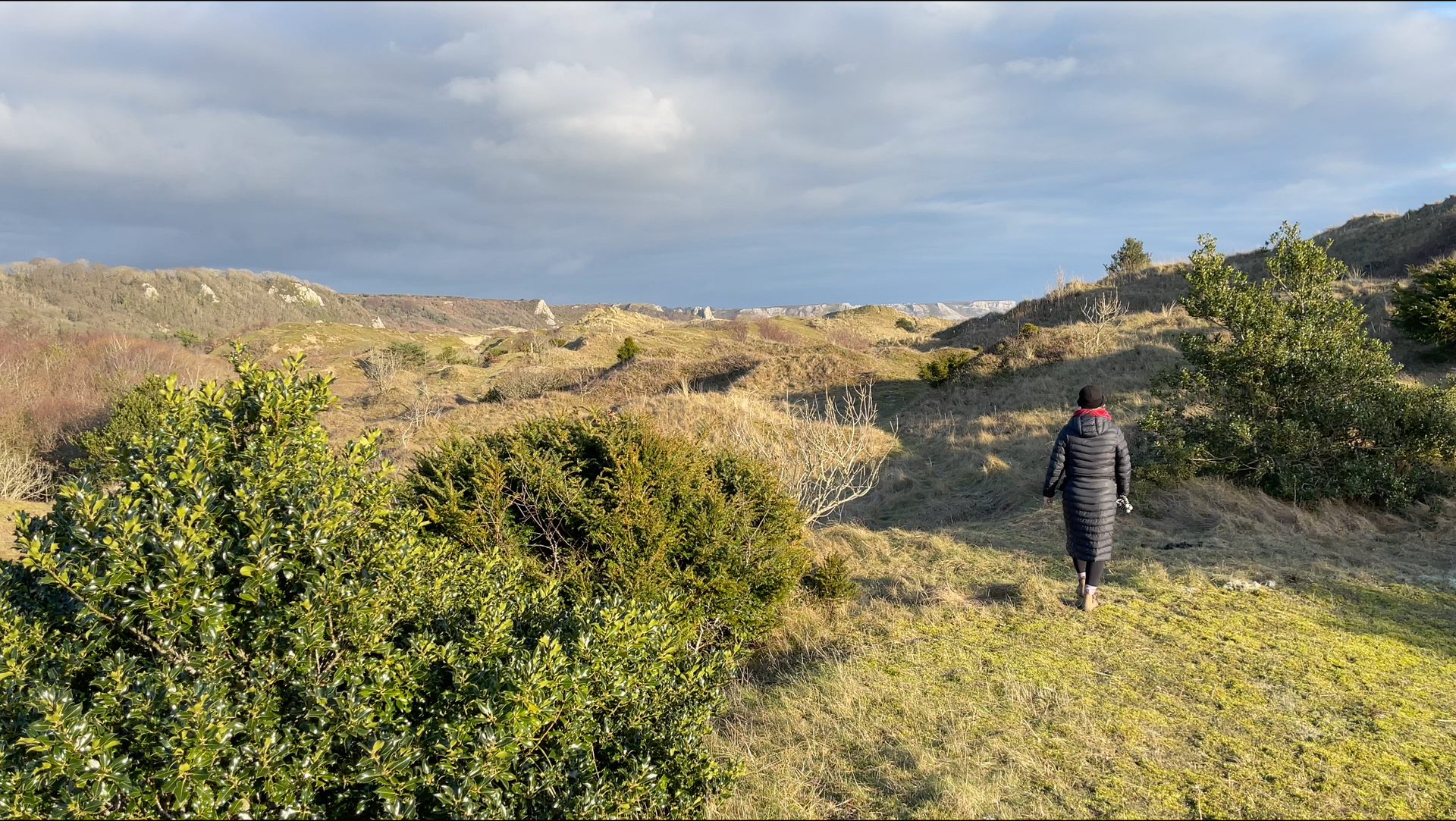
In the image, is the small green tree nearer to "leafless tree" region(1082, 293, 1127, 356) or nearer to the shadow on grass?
"leafless tree" region(1082, 293, 1127, 356)

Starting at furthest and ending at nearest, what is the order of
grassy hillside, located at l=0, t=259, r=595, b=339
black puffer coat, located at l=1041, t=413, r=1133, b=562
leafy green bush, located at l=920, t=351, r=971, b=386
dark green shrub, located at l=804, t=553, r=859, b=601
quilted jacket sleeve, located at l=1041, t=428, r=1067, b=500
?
grassy hillside, located at l=0, t=259, r=595, b=339 → leafy green bush, located at l=920, t=351, r=971, b=386 → dark green shrub, located at l=804, t=553, r=859, b=601 → quilted jacket sleeve, located at l=1041, t=428, r=1067, b=500 → black puffer coat, located at l=1041, t=413, r=1133, b=562

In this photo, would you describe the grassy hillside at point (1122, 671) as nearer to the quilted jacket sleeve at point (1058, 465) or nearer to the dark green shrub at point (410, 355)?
the quilted jacket sleeve at point (1058, 465)

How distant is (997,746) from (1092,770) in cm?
45

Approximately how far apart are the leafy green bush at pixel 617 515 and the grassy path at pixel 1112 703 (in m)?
0.77

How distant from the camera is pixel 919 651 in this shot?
208 inches

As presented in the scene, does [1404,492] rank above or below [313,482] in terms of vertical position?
below

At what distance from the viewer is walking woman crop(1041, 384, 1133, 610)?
5898 mm

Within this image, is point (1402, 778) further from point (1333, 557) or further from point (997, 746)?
point (1333, 557)

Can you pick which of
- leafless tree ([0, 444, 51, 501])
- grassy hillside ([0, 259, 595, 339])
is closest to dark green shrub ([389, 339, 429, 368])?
leafless tree ([0, 444, 51, 501])

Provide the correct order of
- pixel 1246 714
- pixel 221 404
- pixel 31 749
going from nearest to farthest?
pixel 31 749 < pixel 221 404 < pixel 1246 714

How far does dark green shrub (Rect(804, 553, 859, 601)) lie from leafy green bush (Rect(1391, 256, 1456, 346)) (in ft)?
53.8

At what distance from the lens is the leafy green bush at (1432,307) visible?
1496 cm

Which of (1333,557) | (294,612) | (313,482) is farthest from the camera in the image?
(1333,557)

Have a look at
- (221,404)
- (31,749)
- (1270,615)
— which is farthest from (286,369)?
(1270,615)
